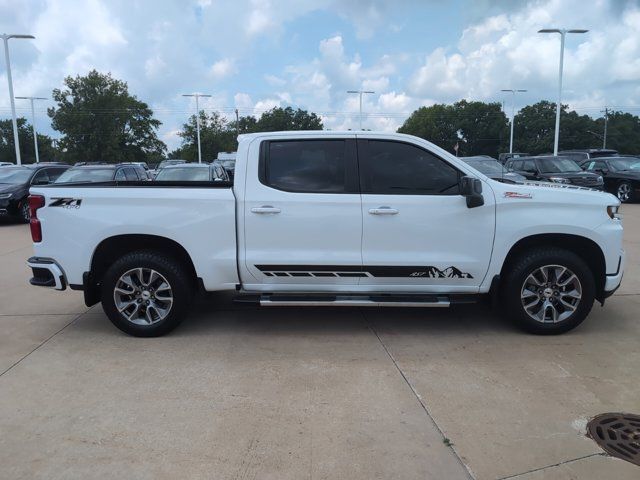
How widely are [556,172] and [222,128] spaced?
71265mm

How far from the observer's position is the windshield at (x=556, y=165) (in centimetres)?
1755

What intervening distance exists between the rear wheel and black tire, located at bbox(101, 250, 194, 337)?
17361 millimetres

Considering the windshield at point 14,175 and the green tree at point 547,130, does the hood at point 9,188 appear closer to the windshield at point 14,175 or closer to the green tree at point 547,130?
the windshield at point 14,175

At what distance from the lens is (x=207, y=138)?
7650cm

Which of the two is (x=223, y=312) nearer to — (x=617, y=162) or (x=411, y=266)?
(x=411, y=266)

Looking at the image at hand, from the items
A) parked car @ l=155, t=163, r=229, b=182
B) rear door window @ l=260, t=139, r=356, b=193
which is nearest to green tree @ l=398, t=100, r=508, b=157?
parked car @ l=155, t=163, r=229, b=182

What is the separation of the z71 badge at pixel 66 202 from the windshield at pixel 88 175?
9.17 meters

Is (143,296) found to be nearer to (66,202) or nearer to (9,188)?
(66,202)

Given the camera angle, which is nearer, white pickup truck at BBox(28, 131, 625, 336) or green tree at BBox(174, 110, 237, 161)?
white pickup truck at BBox(28, 131, 625, 336)

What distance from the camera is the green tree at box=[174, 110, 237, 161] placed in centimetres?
7531

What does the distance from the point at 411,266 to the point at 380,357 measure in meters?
0.90

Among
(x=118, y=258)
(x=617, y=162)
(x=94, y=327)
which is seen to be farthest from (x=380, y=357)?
(x=617, y=162)

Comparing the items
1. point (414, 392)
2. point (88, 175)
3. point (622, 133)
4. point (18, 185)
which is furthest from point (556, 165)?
point (622, 133)

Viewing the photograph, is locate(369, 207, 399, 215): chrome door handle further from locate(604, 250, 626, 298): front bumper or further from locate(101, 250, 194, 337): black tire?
locate(604, 250, 626, 298): front bumper
